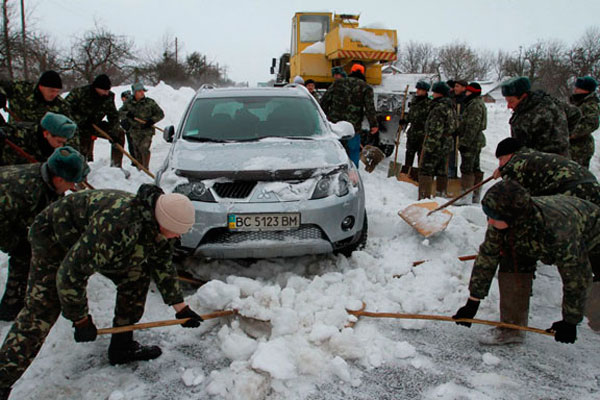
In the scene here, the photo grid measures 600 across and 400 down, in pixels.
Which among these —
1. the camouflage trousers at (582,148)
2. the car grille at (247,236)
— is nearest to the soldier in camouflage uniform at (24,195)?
the car grille at (247,236)

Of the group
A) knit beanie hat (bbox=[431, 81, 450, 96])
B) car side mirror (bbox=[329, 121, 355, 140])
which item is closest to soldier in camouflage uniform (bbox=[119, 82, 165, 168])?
car side mirror (bbox=[329, 121, 355, 140])

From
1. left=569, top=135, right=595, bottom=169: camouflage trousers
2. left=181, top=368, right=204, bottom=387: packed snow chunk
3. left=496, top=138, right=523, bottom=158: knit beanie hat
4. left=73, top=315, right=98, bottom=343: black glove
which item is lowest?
left=181, top=368, right=204, bottom=387: packed snow chunk

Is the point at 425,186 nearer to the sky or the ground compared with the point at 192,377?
nearer to the sky

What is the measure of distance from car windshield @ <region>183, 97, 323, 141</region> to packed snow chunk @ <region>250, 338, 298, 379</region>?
2.22m

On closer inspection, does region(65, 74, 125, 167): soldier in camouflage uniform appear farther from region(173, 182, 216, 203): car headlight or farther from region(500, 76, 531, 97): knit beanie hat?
region(500, 76, 531, 97): knit beanie hat

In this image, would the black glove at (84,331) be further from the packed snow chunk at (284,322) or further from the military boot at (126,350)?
the packed snow chunk at (284,322)

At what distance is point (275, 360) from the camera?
2537 millimetres

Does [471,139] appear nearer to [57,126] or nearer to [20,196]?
[57,126]

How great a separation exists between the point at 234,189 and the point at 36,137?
1.58 metres

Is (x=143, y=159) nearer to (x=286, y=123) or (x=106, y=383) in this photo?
(x=286, y=123)

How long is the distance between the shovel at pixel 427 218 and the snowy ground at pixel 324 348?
1.28 feet

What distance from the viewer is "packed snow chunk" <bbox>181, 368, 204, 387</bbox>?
2533 millimetres

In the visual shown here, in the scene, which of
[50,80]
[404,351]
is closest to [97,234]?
[404,351]

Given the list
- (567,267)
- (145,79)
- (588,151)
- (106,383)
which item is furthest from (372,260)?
(145,79)
